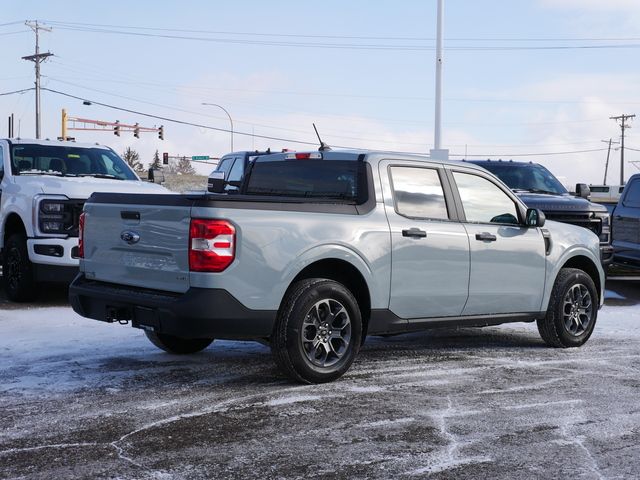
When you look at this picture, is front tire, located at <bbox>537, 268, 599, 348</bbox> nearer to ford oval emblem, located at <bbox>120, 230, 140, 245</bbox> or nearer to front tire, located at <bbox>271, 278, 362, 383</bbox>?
front tire, located at <bbox>271, 278, 362, 383</bbox>

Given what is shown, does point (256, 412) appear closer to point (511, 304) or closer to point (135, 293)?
point (135, 293)

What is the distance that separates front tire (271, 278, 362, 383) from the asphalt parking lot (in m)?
0.17

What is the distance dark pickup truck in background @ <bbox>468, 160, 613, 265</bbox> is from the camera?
13.0 m

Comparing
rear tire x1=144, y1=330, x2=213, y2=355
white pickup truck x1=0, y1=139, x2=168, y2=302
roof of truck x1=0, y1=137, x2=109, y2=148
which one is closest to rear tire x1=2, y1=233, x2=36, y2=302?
white pickup truck x1=0, y1=139, x2=168, y2=302

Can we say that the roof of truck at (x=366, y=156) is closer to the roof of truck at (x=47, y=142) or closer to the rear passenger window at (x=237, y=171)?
the roof of truck at (x=47, y=142)

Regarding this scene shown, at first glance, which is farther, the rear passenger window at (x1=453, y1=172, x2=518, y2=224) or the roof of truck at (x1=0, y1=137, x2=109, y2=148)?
the roof of truck at (x1=0, y1=137, x2=109, y2=148)

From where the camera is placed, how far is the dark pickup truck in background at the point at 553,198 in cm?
1300

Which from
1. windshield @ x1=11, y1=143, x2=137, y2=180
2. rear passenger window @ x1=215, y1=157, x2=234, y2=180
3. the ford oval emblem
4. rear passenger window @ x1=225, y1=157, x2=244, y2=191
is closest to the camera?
the ford oval emblem

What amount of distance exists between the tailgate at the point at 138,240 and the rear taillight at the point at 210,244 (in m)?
0.09

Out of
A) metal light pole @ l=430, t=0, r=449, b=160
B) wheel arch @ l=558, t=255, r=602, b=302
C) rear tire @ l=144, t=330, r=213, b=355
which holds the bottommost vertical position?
rear tire @ l=144, t=330, r=213, b=355

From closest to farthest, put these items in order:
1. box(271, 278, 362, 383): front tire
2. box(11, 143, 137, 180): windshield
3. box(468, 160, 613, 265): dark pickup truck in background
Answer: box(271, 278, 362, 383): front tire < box(11, 143, 137, 180): windshield < box(468, 160, 613, 265): dark pickup truck in background

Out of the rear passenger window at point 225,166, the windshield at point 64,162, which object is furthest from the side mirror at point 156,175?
the rear passenger window at point 225,166

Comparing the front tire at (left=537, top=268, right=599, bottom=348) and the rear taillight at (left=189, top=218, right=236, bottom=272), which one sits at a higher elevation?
the rear taillight at (left=189, top=218, right=236, bottom=272)

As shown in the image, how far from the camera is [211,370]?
7203mm
